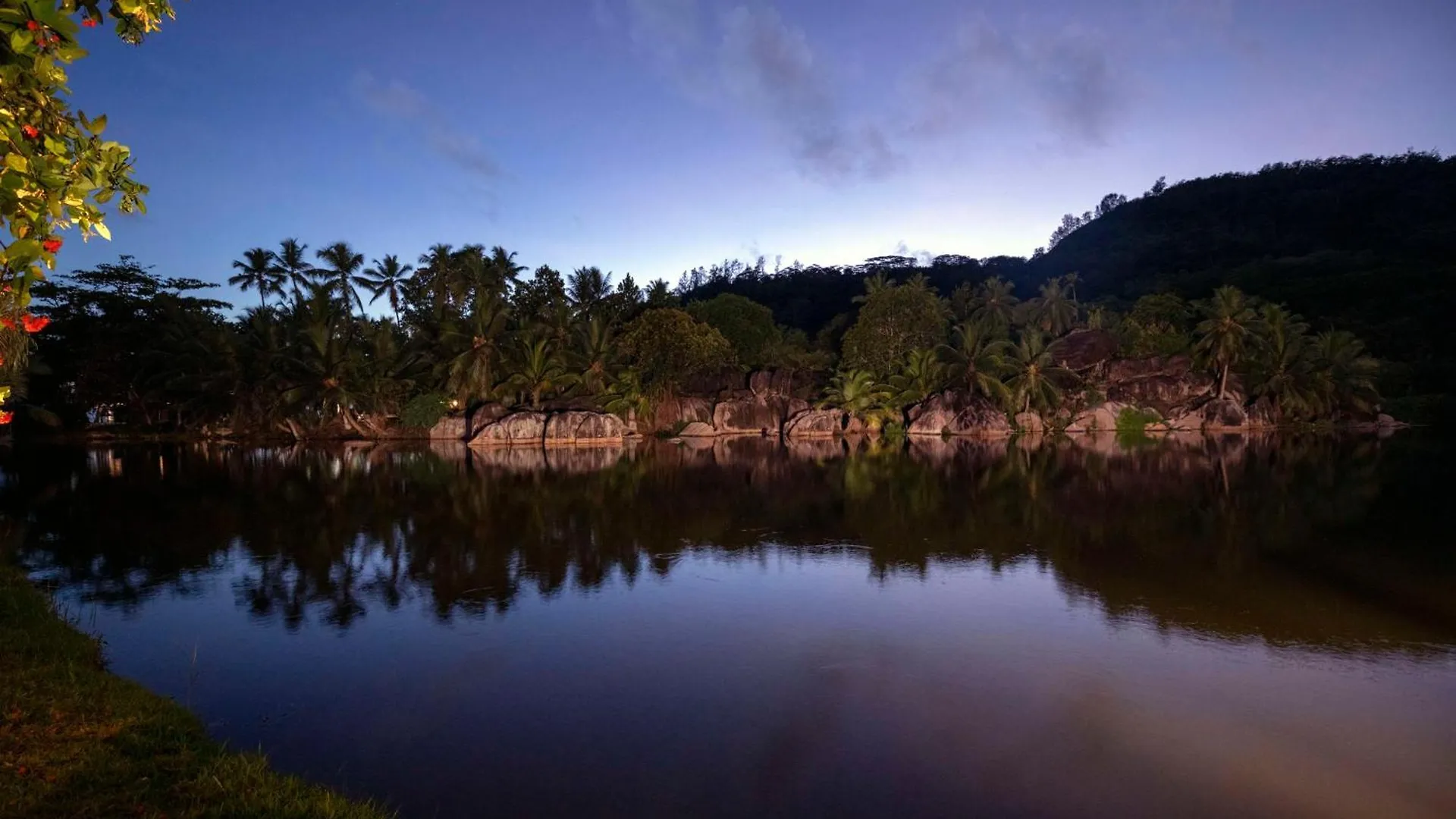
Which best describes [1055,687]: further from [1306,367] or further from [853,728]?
[1306,367]

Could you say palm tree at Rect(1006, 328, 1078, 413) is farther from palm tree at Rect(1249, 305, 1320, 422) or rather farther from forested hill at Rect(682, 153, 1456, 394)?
forested hill at Rect(682, 153, 1456, 394)

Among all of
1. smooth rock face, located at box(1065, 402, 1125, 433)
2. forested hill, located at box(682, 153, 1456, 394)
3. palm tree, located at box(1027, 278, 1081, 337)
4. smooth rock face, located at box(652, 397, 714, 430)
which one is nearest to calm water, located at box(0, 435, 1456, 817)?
smooth rock face, located at box(652, 397, 714, 430)

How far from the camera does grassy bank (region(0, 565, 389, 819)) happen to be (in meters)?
4.72

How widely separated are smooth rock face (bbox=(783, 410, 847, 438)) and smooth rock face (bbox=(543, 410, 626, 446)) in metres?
13.4

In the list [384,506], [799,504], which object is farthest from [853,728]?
[384,506]

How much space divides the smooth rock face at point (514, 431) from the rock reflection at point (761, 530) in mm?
12151

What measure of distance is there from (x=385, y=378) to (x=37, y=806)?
49118mm

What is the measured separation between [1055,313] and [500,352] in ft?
161

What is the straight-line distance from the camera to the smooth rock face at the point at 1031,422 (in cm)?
5525

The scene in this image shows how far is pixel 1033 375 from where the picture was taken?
54.4 meters

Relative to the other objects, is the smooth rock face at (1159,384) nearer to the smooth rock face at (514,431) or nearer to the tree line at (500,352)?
the tree line at (500,352)

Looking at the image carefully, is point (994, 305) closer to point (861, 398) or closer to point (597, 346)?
point (861, 398)

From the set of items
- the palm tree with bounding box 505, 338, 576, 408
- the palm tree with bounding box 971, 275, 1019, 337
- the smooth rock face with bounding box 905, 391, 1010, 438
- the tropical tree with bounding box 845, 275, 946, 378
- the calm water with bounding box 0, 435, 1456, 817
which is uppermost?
the palm tree with bounding box 971, 275, 1019, 337

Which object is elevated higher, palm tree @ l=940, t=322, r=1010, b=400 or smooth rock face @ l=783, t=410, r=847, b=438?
palm tree @ l=940, t=322, r=1010, b=400
